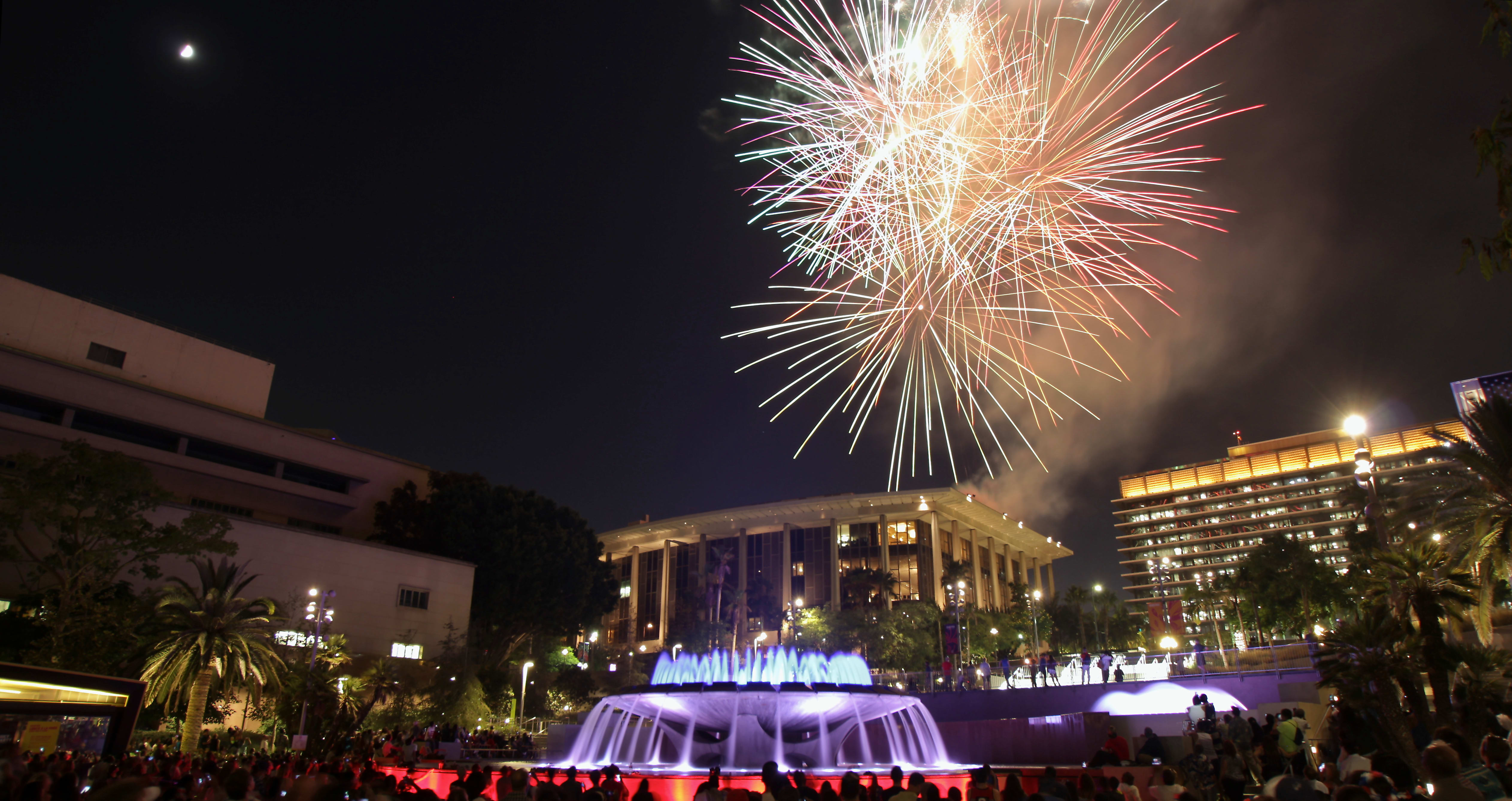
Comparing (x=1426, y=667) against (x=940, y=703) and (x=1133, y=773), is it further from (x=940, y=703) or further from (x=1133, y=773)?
(x=940, y=703)

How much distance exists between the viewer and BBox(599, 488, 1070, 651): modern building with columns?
76688 millimetres

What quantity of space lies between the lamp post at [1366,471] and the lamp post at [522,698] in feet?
118

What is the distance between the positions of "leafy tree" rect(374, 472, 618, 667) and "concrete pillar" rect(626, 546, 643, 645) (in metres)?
38.2

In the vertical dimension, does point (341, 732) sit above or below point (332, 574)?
below

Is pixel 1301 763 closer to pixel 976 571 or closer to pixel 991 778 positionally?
pixel 991 778

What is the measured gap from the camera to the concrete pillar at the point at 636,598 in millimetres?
90438

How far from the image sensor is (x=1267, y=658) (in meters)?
27.9

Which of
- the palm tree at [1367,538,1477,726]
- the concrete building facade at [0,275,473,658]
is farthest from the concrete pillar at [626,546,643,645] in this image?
the palm tree at [1367,538,1477,726]

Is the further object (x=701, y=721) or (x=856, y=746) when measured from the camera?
(x=856, y=746)

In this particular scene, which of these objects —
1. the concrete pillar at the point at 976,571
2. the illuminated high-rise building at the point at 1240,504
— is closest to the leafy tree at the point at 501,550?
the concrete pillar at the point at 976,571

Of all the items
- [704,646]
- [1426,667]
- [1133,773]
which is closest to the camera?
[1133,773]

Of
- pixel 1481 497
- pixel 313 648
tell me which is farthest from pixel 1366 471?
pixel 313 648

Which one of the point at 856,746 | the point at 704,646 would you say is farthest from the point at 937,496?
the point at 856,746

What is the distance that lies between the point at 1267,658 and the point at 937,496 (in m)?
47.6
